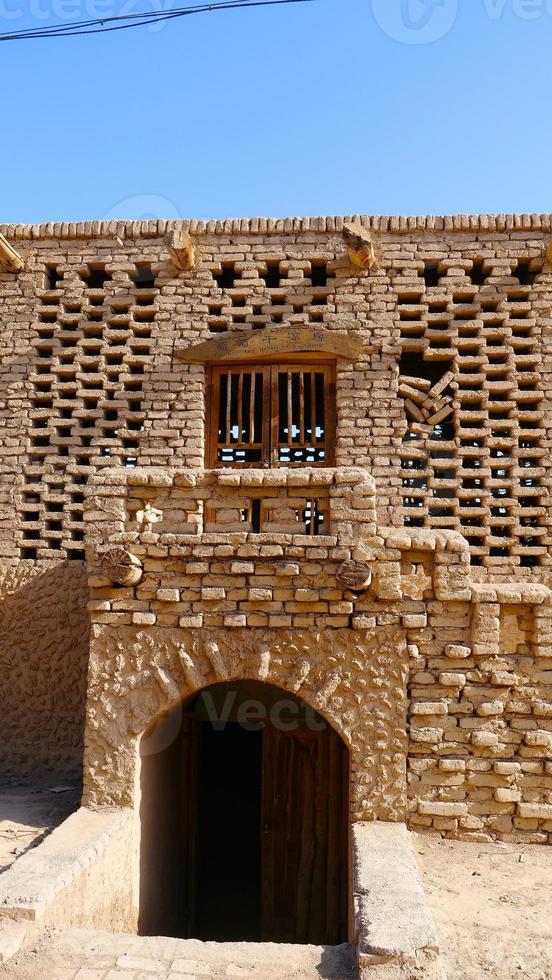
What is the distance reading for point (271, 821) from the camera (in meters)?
7.35

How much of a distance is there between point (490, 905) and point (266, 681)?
6.45 ft

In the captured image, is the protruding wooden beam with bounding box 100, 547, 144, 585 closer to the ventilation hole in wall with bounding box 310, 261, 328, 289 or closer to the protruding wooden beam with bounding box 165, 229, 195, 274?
the protruding wooden beam with bounding box 165, 229, 195, 274

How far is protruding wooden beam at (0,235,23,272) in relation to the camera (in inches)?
300

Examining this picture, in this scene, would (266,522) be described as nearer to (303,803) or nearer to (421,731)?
(421,731)

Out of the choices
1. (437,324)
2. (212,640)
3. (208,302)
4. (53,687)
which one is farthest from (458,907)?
(208,302)

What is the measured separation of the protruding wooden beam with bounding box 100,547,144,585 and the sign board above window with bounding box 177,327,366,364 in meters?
2.87

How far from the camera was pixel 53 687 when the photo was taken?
7.02 meters

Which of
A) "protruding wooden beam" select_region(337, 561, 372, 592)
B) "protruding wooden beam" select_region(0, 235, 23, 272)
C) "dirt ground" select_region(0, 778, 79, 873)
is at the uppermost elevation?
"protruding wooden beam" select_region(0, 235, 23, 272)

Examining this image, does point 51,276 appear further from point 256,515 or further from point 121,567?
point 121,567

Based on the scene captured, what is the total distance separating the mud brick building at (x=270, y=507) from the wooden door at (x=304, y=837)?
0.02m

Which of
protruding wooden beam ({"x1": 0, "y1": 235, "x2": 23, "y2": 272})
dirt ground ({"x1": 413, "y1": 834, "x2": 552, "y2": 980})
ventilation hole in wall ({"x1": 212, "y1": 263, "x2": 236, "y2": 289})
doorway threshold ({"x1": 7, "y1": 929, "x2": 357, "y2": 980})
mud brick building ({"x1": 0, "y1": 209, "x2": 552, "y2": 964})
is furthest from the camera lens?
ventilation hole in wall ({"x1": 212, "y1": 263, "x2": 236, "y2": 289})

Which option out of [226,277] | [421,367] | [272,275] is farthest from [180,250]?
[421,367]

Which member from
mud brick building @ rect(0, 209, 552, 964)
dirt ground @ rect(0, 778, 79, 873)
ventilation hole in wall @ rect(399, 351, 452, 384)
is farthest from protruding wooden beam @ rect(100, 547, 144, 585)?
ventilation hole in wall @ rect(399, 351, 452, 384)

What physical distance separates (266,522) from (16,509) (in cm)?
332
